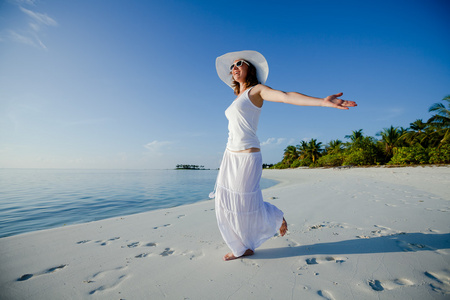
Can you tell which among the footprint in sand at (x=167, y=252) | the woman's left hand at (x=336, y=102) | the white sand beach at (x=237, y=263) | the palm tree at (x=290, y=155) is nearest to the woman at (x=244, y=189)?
the white sand beach at (x=237, y=263)

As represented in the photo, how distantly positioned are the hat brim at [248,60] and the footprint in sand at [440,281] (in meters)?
2.27

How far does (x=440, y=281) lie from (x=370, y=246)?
2.18 ft

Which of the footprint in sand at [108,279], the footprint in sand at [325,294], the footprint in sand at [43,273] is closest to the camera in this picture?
the footprint in sand at [325,294]

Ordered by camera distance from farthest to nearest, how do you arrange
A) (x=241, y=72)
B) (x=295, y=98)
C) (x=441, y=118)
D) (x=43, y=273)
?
1. (x=441, y=118)
2. (x=241, y=72)
3. (x=43, y=273)
4. (x=295, y=98)

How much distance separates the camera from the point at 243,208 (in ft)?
6.38

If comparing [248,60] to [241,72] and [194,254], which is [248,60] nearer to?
[241,72]

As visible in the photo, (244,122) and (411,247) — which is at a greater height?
(244,122)

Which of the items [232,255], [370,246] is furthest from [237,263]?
[370,246]

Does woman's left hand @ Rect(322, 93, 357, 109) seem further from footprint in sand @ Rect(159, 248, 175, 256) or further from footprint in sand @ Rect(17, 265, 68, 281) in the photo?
footprint in sand @ Rect(17, 265, 68, 281)

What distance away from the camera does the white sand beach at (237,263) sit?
145cm

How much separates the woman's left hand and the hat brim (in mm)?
948

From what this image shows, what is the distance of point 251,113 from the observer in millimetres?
1936

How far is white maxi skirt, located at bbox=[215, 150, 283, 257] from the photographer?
1.93 meters

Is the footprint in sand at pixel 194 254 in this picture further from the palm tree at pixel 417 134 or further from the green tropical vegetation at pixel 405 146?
the palm tree at pixel 417 134
